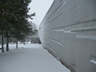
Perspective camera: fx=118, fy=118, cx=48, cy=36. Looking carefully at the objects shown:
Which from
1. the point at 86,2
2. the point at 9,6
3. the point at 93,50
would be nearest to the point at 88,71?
the point at 93,50

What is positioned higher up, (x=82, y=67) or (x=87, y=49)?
(x=87, y=49)

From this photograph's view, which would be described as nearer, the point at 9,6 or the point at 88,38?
the point at 88,38

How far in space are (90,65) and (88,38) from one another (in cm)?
68

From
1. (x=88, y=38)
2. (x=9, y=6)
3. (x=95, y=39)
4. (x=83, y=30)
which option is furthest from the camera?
(x=9, y=6)

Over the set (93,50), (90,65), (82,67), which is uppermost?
(93,50)

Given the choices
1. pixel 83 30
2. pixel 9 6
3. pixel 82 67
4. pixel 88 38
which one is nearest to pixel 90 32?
pixel 88 38

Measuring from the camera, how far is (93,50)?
279cm

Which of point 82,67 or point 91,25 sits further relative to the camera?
point 82,67

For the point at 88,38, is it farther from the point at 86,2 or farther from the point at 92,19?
the point at 86,2

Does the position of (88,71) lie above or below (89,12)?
below

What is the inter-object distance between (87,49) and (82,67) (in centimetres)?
65

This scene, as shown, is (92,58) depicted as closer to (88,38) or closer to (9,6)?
(88,38)

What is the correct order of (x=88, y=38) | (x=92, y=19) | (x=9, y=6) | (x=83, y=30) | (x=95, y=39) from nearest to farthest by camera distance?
(x=95, y=39)
(x=92, y=19)
(x=88, y=38)
(x=83, y=30)
(x=9, y=6)

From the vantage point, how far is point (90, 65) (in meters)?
2.92
